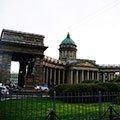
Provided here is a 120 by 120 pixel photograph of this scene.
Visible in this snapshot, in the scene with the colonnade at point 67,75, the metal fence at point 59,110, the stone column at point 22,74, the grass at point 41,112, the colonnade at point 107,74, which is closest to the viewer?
the metal fence at point 59,110

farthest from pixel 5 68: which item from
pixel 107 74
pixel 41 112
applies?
pixel 107 74

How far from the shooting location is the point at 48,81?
61375 mm

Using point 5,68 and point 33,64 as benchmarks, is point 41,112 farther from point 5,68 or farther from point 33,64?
point 5,68

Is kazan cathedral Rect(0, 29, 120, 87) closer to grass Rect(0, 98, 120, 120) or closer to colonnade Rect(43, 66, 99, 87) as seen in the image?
colonnade Rect(43, 66, 99, 87)

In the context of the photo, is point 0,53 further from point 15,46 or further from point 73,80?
point 73,80

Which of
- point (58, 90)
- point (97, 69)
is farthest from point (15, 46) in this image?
point (97, 69)

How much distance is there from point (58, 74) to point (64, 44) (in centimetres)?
2754

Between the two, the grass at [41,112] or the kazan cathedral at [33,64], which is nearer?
the grass at [41,112]

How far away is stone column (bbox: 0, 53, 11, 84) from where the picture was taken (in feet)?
106

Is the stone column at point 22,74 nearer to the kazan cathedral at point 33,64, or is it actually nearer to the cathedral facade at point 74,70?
the kazan cathedral at point 33,64

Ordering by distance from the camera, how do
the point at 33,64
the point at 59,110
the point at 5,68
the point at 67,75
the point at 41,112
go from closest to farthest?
1. the point at 41,112
2. the point at 59,110
3. the point at 33,64
4. the point at 5,68
5. the point at 67,75

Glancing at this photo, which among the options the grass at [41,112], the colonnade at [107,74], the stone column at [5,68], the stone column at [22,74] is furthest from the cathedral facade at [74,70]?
the grass at [41,112]

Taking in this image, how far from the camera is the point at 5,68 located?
32.8 meters

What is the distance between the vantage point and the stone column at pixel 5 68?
32.2 meters
